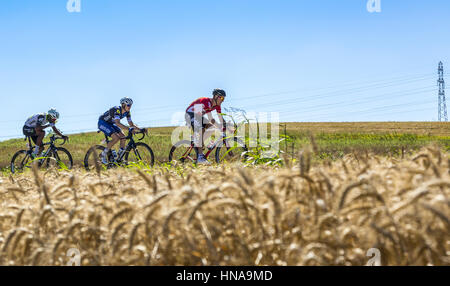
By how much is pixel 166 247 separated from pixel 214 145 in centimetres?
936

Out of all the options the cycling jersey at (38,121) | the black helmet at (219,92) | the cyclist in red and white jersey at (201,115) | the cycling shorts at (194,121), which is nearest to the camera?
the black helmet at (219,92)

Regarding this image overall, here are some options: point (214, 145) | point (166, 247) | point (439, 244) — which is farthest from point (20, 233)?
point (214, 145)

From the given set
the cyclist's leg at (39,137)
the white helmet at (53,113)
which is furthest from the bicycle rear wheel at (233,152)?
the cyclist's leg at (39,137)

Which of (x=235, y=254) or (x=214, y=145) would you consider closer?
(x=235, y=254)

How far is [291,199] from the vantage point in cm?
250

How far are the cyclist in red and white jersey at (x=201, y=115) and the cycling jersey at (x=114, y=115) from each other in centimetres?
231

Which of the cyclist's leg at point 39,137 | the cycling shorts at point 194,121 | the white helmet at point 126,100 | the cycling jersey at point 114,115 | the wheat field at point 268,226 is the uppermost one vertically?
the white helmet at point 126,100

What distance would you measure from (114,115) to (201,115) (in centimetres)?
298

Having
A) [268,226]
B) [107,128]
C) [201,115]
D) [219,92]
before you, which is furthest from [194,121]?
[268,226]

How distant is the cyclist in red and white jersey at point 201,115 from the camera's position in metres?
11.0

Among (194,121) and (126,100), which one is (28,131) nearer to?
(126,100)

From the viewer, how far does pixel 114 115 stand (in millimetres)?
12812

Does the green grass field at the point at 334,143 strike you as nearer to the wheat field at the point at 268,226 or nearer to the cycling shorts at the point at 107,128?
the wheat field at the point at 268,226
